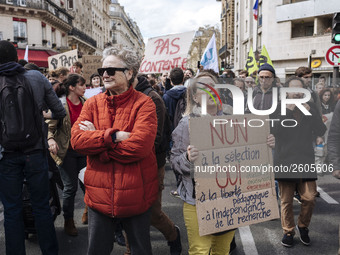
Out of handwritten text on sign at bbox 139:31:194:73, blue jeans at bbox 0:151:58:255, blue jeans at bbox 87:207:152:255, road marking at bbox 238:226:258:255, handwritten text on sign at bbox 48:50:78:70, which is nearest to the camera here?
blue jeans at bbox 87:207:152:255

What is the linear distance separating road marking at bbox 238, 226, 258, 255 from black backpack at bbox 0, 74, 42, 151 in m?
2.47

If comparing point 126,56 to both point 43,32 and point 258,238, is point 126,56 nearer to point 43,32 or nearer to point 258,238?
point 258,238

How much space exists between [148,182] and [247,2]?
119ft

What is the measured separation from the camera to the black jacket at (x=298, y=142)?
371 centimetres

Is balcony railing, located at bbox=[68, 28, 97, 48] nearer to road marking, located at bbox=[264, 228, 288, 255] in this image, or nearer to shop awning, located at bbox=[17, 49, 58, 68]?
shop awning, located at bbox=[17, 49, 58, 68]

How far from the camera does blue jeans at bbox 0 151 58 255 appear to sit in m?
2.99

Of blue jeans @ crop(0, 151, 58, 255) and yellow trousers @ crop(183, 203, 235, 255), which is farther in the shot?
blue jeans @ crop(0, 151, 58, 255)

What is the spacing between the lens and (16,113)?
9.49ft

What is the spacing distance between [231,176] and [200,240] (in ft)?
1.75

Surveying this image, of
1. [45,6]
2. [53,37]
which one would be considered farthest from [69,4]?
[45,6]

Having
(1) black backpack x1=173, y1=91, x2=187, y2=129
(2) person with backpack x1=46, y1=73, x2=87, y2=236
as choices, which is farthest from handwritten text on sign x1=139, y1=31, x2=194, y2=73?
(2) person with backpack x1=46, y1=73, x2=87, y2=236

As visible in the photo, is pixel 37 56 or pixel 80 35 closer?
pixel 37 56

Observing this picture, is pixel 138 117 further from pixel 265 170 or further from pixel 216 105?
pixel 265 170

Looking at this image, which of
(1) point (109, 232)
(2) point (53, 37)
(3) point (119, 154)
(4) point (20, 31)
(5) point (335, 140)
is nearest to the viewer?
(3) point (119, 154)
